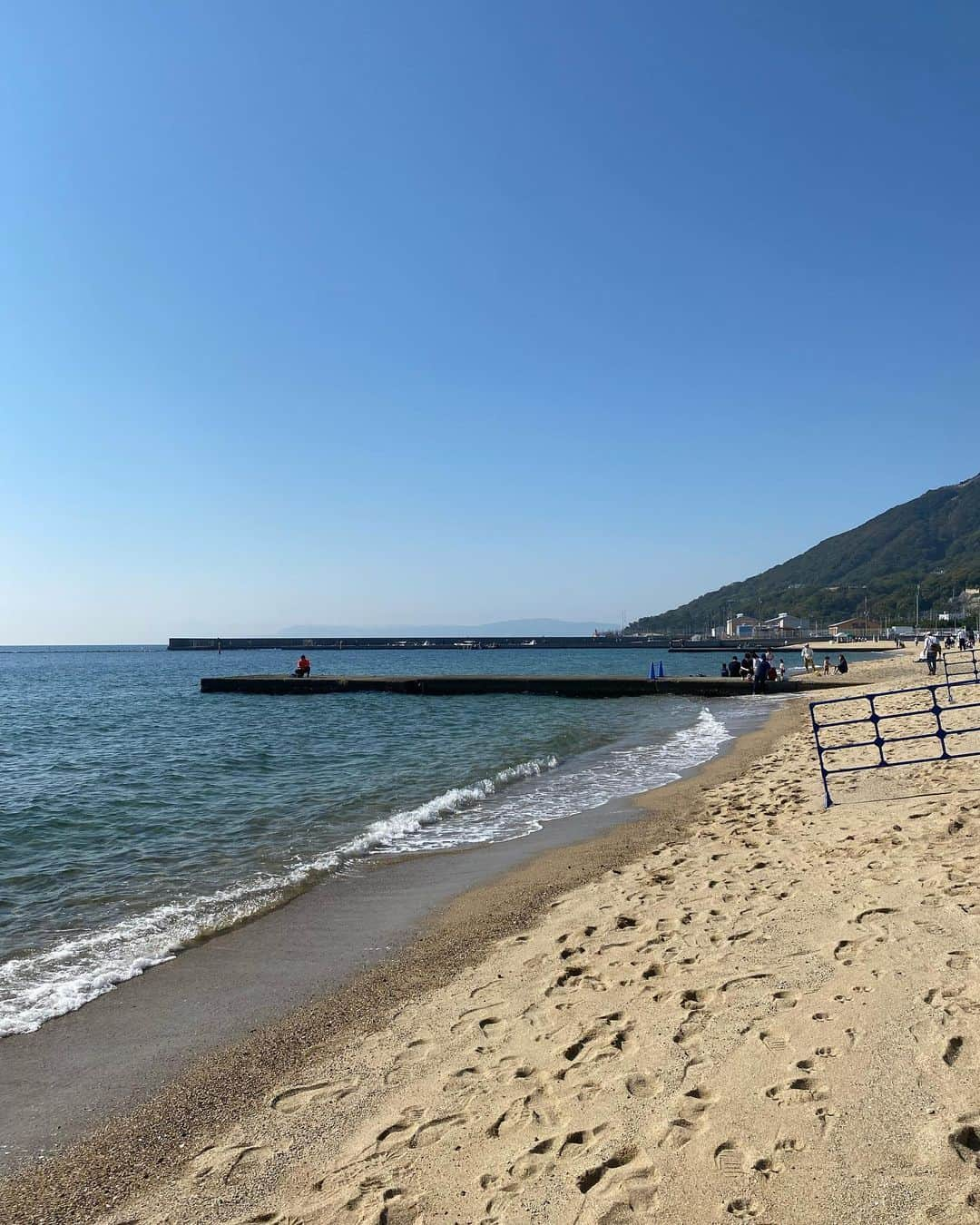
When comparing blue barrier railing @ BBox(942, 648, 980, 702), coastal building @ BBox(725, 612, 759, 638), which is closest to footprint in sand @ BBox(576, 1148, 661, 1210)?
blue barrier railing @ BBox(942, 648, 980, 702)

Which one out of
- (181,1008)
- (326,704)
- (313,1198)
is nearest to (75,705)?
(326,704)

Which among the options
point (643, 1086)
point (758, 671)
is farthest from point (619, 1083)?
point (758, 671)

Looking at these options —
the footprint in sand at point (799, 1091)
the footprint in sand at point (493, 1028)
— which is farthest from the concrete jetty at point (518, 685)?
the footprint in sand at point (799, 1091)

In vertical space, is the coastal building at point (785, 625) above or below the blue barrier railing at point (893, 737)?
below

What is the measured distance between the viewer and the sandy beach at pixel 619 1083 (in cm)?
290

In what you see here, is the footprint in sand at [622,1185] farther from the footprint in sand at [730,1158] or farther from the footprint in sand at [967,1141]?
the footprint in sand at [967,1141]

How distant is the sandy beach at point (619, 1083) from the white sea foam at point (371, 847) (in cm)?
188

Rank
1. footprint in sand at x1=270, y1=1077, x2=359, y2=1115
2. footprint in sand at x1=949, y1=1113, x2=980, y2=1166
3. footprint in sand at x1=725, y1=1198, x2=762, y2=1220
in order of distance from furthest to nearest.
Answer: footprint in sand at x1=270, y1=1077, x2=359, y2=1115 < footprint in sand at x1=949, y1=1113, x2=980, y2=1166 < footprint in sand at x1=725, y1=1198, x2=762, y2=1220

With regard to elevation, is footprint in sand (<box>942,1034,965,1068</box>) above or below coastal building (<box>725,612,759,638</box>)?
above

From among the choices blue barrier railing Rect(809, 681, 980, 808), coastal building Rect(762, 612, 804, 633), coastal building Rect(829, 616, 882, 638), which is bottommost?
A: coastal building Rect(829, 616, 882, 638)

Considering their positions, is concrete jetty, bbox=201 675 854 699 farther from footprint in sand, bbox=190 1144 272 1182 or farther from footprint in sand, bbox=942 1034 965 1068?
footprint in sand, bbox=190 1144 272 1182

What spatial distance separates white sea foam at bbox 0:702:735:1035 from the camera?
5965 mm

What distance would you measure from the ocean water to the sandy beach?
2229 millimetres

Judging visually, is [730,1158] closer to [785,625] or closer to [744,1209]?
[744,1209]
